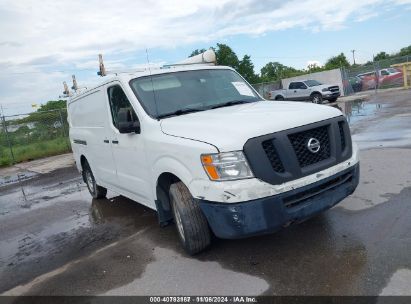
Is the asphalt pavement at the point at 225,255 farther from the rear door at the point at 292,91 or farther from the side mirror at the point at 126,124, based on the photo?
the rear door at the point at 292,91

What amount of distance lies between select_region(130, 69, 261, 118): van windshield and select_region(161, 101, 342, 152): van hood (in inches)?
Answer: 9.6

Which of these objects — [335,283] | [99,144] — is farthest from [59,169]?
[335,283]

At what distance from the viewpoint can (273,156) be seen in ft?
11.8

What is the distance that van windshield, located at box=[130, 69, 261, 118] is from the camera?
185 inches

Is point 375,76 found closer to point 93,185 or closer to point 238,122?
point 93,185

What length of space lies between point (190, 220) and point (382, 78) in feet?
96.8

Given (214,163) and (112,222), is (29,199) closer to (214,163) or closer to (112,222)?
(112,222)

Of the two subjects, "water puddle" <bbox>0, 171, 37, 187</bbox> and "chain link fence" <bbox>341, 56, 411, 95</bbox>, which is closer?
"water puddle" <bbox>0, 171, 37, 187</bbox>

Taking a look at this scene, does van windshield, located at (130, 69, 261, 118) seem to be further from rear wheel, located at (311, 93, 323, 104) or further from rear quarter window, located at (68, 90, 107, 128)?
rear wheel, located at (311, 93, 323, 104)

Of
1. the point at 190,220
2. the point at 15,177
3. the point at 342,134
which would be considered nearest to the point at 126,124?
the point at 190,220

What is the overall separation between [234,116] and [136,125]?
1214mm

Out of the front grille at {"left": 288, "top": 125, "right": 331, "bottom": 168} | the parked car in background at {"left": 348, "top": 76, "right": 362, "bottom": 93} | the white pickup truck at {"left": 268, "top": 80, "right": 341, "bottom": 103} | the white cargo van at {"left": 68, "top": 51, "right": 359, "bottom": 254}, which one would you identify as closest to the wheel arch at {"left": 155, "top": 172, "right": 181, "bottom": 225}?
the white cargo van at {"left": 68, "top": 51, "right": 359, "bottom": 254}

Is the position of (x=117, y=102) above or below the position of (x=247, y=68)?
below

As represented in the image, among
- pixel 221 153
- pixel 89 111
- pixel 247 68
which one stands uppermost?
pixel 247 68
